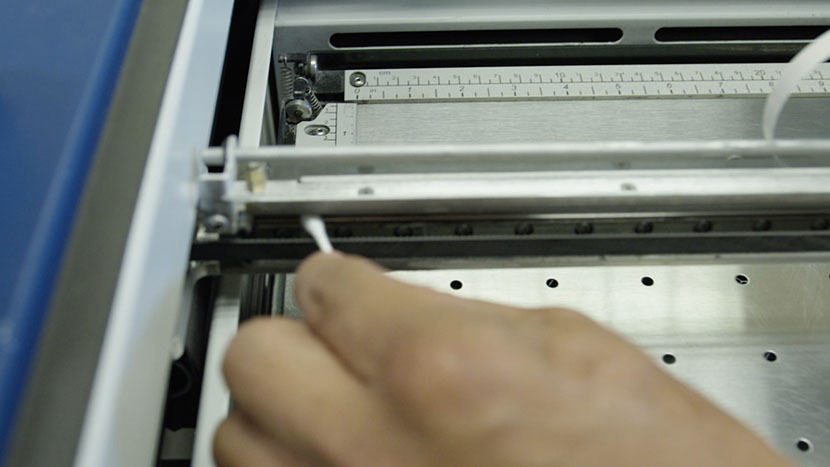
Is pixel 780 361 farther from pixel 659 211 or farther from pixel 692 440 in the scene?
pixel 692 440

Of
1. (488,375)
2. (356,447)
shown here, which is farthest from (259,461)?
(488,375)

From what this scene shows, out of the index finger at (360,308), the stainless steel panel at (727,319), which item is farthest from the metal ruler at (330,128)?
the index finger at (360,308)

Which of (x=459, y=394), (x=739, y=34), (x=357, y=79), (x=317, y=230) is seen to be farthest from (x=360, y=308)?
(x=739, y=34)

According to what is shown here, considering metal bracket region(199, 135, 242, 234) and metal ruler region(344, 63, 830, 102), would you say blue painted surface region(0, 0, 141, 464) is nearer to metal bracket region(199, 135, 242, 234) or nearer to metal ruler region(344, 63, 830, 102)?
metal bracket region(199, 135, 242, 234)

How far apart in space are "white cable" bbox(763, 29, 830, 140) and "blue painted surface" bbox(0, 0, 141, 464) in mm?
816

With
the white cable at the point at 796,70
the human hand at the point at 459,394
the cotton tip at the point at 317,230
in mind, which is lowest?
the human hand at the point at 459,394

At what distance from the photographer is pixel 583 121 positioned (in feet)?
3.94

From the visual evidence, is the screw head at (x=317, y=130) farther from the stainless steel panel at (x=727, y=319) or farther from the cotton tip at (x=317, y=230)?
the cotton tip at (x=317, y=230)

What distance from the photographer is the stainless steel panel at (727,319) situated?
35.9 inches

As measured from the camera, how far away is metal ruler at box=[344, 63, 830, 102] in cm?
122

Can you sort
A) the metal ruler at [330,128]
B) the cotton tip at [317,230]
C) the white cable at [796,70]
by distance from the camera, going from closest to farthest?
1. the cotton tip at [317,230]
2. the white cable at [796,70]
3. the metal ruler at [330,128]

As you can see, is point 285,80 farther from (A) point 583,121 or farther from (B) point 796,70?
(B) point 796,70

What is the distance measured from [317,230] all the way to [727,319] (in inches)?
24.8

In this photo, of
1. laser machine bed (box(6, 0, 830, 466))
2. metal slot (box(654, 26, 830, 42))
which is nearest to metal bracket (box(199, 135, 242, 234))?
laser machine bed (box(6, 0, 830, 466))
